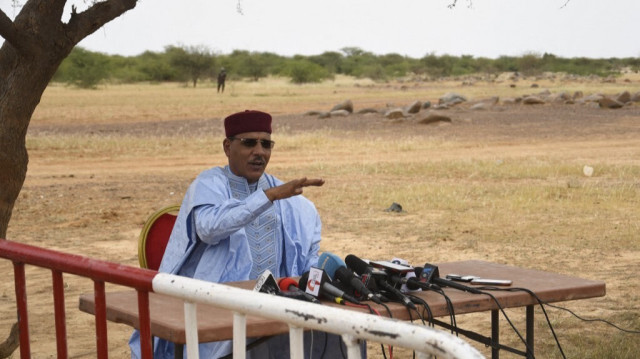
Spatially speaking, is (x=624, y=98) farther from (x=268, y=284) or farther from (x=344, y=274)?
(x=268, y=284)

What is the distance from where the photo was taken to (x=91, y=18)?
5637 mm

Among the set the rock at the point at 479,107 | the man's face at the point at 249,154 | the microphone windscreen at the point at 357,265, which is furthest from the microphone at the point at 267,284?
the rock at the point at 479,107

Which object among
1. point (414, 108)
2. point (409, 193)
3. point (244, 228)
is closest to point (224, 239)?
point (244, 228)

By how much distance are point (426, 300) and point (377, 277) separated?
0.21 meters

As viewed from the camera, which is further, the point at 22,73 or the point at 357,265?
the point at 22,73

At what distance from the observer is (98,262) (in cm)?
259

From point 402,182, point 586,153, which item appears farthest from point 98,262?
point 586,153

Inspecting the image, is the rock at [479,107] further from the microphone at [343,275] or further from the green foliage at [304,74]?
the green foliage at [304,74]

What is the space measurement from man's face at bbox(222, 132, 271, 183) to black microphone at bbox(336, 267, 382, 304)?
0.98 meters

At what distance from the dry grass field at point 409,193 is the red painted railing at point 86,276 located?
3396mm

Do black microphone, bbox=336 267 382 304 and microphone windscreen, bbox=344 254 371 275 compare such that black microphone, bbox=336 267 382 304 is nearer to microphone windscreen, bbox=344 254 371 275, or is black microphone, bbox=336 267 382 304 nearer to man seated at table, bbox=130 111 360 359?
microphone windscreen, bbox=344 254 371 275

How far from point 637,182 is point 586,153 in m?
4.20

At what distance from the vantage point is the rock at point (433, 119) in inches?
970

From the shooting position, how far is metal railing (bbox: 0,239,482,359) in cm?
186
